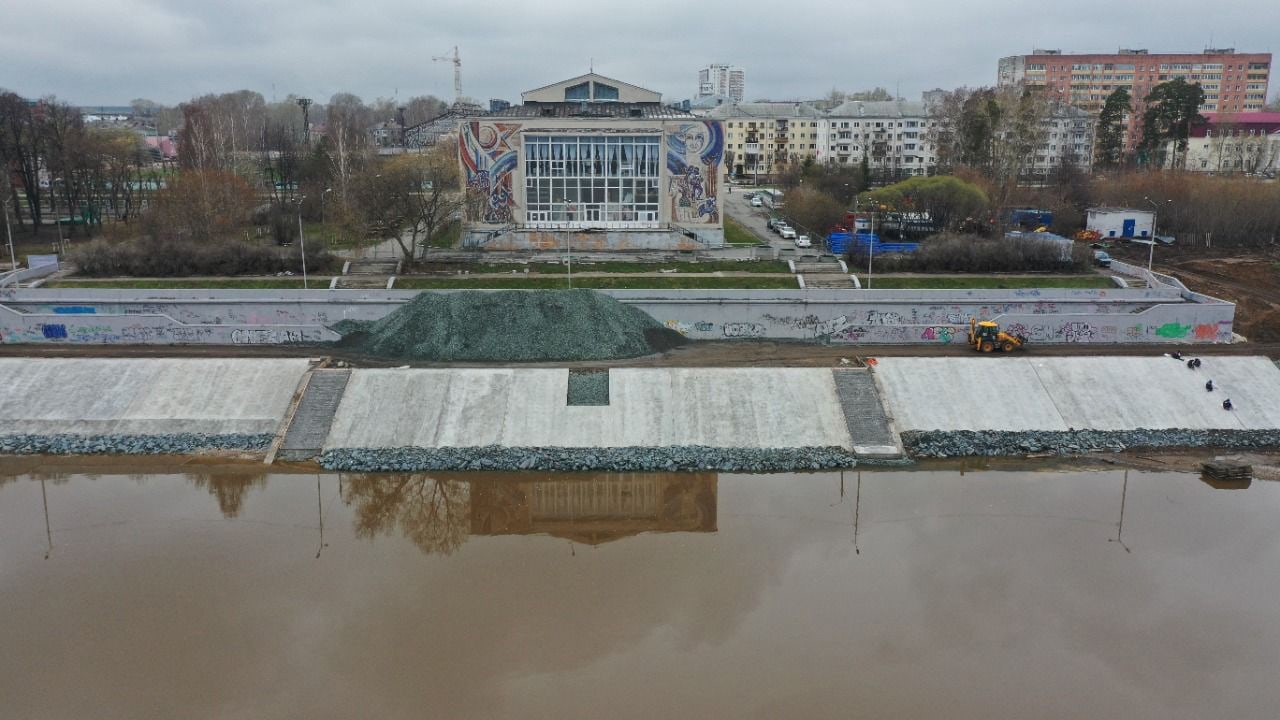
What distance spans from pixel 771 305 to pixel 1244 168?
5391 centimetres

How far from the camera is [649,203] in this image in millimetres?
44312

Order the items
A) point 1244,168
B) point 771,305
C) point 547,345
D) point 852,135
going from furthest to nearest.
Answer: point 852,135
point 1244,168
point 771,305
point 547,345

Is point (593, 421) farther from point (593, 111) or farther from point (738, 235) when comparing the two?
point (738, 235)

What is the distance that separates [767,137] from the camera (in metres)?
90.9

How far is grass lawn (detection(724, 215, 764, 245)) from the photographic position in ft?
153

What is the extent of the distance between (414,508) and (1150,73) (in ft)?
332

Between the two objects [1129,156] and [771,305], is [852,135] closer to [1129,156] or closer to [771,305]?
[1129,156]

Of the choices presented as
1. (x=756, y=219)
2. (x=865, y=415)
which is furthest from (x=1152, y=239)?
(x=756, y=219)

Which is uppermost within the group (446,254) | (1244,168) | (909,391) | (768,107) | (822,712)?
(768,107)

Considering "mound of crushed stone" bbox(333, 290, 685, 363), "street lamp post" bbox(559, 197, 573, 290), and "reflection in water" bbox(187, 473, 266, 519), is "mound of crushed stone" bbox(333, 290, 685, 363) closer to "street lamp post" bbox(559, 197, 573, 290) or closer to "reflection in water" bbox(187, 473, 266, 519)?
"street lamp post" bbox(559, 197, 573, 290)

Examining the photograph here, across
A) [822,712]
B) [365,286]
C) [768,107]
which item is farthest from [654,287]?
[768,107]

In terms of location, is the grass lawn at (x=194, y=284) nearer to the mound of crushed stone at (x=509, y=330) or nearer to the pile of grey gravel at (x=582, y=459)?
the mound of crushed stone at (x=509, y=330)

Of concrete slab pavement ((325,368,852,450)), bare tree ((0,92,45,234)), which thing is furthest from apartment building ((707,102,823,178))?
concrete slab pavement ((325,368,852,450))

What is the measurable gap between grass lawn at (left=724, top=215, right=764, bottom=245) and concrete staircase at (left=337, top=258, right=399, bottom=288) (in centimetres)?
A: 1626
